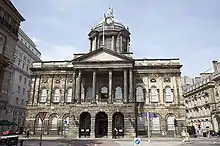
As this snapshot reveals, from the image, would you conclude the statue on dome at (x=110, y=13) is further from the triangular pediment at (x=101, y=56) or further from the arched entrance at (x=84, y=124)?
the arched entrance at (x=84, y=124)

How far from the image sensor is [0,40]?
71.8 ft

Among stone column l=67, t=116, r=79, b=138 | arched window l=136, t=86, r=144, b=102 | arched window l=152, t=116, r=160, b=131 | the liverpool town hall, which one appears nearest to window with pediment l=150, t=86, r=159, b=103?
the liverpool town hall

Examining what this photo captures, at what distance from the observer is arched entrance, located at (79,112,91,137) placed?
35.8 m

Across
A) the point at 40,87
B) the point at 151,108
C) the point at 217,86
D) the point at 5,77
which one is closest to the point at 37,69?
the point at 40,87

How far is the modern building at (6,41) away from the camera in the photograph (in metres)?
21.8

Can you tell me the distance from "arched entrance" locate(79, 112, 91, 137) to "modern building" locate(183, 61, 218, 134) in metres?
23.0

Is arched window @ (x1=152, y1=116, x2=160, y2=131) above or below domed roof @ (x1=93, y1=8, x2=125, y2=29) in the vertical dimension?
below

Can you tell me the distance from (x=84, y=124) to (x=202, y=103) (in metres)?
30.7

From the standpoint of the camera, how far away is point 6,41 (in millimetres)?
22750

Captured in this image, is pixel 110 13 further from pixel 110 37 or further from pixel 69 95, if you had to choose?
pixel 69 95

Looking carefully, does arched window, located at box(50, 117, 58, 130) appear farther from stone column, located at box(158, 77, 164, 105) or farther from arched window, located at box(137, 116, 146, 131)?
stone column, located at box(158, 77, 164, 105)

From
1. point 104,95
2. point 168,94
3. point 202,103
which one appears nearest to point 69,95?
point 104,95

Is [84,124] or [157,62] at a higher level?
[157,62]

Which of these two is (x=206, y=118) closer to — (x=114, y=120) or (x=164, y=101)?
(x=164, y=101)
